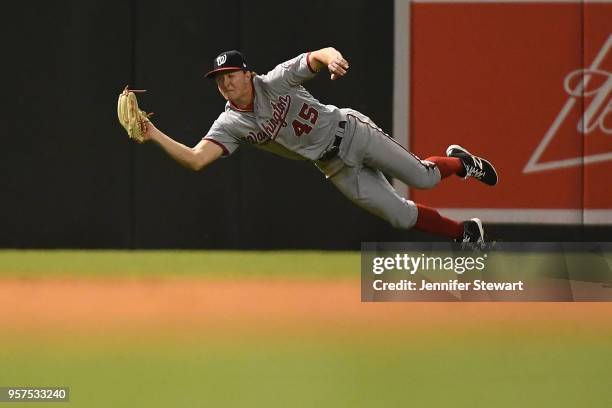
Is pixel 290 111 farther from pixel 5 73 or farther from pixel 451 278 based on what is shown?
pixel 5 73

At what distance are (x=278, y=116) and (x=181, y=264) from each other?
213 cm

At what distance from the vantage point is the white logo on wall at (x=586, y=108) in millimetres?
7074

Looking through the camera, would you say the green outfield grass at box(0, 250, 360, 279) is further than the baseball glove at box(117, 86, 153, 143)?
Yes

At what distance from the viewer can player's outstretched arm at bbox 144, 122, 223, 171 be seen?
4547mm

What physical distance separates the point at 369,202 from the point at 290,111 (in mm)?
741

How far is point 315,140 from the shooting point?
17.0 ft

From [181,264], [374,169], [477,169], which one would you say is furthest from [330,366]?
[181,264]

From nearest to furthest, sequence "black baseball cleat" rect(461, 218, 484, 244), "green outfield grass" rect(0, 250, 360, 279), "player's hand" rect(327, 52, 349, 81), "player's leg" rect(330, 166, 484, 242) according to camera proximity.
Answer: "player's hand" rect(327, 52, 349, 81) < "player's leg" rect(330, 166, 484, 242) < "black baseball cleat" rect(461, 218, 484, 244) < "green outfield grass" rect(0, 250, 360, 279)

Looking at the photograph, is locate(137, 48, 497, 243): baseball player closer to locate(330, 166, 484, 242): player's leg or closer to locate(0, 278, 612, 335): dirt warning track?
locate(330, 166, 484, 242): player's leg

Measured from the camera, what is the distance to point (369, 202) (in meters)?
5.44

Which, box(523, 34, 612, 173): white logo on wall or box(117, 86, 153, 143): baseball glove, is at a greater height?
box(523, 34, 612, 173): white logo on wall

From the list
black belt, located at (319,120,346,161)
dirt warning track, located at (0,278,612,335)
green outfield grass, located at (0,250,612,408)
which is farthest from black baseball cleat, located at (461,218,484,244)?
black belt, located at (319,120,346,161)

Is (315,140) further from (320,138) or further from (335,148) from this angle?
(335,148)

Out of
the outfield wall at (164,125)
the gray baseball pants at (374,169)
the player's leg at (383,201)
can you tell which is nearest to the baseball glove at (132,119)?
the gray baseball pants at (374,169)
